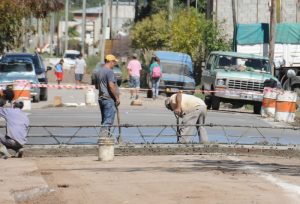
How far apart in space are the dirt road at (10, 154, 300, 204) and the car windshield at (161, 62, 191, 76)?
27.1 meters

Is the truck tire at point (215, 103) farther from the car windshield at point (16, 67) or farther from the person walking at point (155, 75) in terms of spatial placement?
the car windshield at point (16, 67)

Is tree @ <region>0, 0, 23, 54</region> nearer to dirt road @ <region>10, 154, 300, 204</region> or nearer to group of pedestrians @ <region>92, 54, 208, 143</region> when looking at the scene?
group of pedestrians @ <region>92, 54, 208, 143</region>

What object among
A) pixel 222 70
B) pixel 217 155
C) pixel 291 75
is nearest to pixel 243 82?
pixel 222 70

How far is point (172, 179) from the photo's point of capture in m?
14.2

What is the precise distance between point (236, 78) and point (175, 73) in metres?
11.2

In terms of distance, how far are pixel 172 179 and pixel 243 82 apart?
20.8 metres

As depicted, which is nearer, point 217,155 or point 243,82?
point 217,155

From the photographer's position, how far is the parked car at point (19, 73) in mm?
Answer: 38281

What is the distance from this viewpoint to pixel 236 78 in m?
34.6

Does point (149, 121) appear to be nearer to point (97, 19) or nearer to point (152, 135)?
point (152, 135)

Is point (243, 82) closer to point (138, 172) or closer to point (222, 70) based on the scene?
point (222, 70)

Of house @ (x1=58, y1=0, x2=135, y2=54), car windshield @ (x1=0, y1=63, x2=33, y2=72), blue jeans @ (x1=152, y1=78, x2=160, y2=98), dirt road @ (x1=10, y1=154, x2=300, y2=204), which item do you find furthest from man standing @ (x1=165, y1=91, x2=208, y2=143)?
house @ (x1=58, y1=0, x2=135, y2=54)

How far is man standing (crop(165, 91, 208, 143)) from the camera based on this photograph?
20.2m

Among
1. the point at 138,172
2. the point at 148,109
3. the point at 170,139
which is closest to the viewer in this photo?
the point at 138,172
